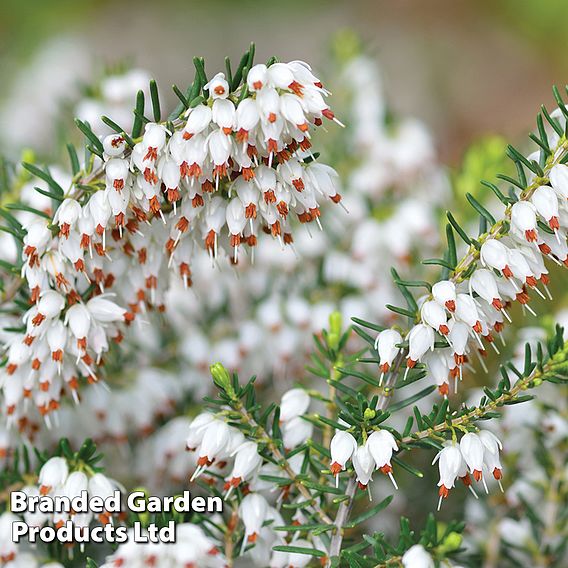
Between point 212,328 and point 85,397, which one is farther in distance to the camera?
point 212,328

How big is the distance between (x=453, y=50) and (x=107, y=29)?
12.8 ft

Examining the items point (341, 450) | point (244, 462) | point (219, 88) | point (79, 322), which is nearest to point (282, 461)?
point (244, 462)

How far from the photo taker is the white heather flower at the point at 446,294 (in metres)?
1.71

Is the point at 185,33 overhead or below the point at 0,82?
overhead

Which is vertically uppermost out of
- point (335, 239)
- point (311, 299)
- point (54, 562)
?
point (335, 239)

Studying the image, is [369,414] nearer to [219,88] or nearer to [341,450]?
[341,450]

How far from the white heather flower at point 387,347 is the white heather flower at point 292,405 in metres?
0.35

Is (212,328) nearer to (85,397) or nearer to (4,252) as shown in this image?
(85,397)

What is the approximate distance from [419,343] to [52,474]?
0.91m

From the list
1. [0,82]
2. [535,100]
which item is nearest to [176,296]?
[0,82]

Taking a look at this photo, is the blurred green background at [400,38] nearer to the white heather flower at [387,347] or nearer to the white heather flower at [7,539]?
the white heather flower at [387,347]

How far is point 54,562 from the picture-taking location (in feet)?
6.86

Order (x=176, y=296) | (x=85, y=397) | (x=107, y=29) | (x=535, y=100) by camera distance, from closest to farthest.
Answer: (x=85, y=397), (x=176, y=296), (x=535, y=100), (x=107, y=29)

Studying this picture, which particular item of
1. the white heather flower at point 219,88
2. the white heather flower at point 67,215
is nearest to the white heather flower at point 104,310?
the white heather flower at point 67,215
